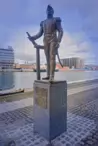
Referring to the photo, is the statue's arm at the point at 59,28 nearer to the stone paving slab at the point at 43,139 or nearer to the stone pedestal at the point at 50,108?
the stone pedestal at the point at 50,108

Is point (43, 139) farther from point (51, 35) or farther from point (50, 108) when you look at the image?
point (51, 35)

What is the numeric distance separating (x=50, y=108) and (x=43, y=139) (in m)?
0.63

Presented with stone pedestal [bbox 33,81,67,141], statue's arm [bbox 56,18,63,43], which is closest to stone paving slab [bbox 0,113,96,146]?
stone pedestal [bbox 33,81,67,141]

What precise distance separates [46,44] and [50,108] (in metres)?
1.22

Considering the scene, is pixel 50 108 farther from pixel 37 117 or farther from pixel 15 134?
pixel 15 134

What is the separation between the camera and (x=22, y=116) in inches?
152

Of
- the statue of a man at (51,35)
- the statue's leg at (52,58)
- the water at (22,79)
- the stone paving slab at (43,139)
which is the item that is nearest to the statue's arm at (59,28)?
the statue of a man at (51,35)

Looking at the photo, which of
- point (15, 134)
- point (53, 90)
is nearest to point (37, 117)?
point (15, 134)

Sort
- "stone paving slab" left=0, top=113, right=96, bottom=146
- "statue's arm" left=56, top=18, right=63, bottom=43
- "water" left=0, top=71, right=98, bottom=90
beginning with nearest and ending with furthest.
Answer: "stone paving slab" left=0, top=113, right=96, bottom=146 → "statue's arm" left=56, top=18, right=63, bottom=43 → "water" left=0, top=71, right=98, bottom=90

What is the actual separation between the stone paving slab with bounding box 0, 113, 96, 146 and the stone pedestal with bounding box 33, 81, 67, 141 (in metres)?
0.14

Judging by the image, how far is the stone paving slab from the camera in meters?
2.51

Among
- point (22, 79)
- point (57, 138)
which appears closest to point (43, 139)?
point (57, 138)

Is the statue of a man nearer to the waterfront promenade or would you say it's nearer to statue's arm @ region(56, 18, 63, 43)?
statue's arm @ region(56, 18, 63, 43)

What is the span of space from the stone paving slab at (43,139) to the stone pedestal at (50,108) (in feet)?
0.44
